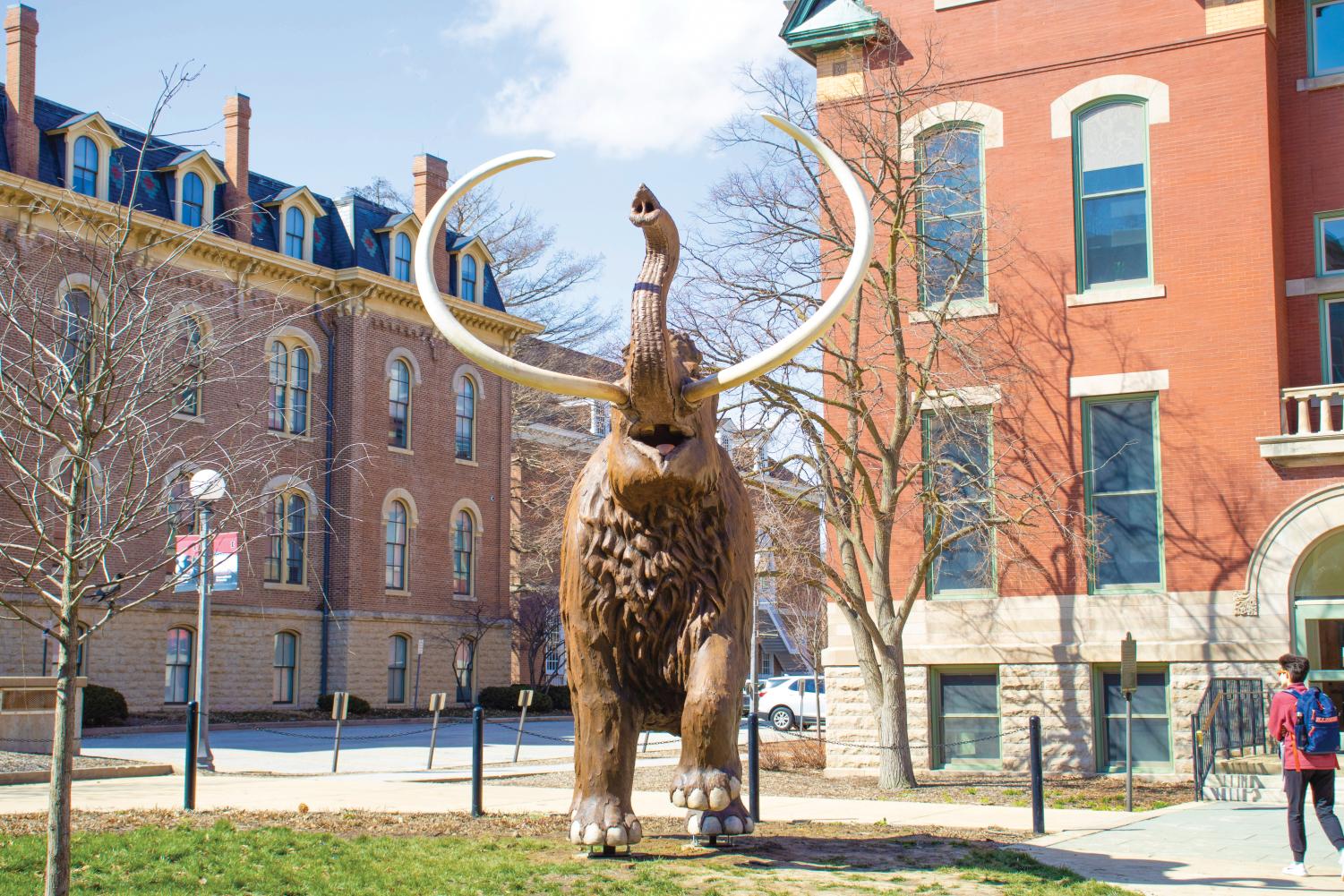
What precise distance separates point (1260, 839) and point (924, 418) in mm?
7766

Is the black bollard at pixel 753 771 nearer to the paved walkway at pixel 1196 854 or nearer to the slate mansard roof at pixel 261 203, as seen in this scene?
the paved walkway at pixel 1196 854

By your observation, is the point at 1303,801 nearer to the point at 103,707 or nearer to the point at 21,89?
the point at 103,707

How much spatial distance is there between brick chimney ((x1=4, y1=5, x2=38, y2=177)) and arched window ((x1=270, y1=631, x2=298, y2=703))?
11112mm

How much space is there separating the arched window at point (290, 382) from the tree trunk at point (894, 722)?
18503mm

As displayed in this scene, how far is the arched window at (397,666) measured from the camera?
110 ft

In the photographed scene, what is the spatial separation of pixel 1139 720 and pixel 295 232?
22.8 m

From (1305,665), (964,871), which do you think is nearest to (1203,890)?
(964,871)

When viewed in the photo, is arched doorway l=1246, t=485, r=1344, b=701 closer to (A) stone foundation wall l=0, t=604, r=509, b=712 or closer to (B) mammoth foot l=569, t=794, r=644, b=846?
(B) mammoth foot l=569, t=794, r=644, b=846

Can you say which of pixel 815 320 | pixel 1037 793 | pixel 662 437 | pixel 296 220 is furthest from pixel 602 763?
pixel 296 220

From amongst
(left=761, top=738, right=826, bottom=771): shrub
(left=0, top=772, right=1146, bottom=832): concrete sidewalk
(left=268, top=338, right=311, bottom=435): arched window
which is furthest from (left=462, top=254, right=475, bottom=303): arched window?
(left=0, top=772, right=1146, bottom=832): concrete sidewalk

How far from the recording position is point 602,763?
287 inches

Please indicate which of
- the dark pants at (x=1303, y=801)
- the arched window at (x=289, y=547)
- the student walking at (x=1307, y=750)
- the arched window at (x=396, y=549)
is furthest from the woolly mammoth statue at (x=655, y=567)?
the arched window at (x=396, y=549)

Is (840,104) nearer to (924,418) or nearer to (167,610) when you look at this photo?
(924,418)

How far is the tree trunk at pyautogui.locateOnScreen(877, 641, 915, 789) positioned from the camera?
48.6 ft
